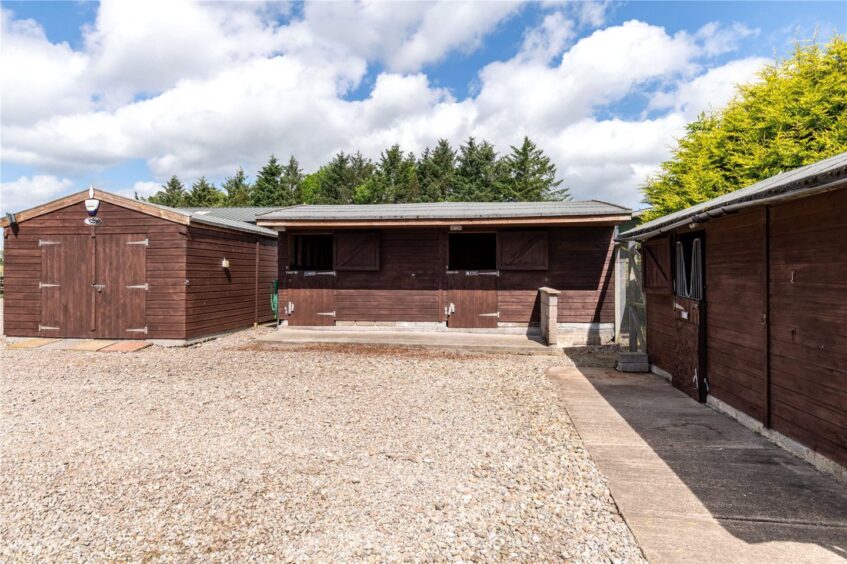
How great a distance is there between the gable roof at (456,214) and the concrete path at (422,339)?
2557 mm

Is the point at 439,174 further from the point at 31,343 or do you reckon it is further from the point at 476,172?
the point at 31,343

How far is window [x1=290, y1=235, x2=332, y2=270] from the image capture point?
1025 centimetres

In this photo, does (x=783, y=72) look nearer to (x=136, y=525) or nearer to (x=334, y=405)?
(x=334, y=405)

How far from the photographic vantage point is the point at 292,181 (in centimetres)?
4384

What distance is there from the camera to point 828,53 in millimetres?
12086

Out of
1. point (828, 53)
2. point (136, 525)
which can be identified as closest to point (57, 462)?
point (136, 525)

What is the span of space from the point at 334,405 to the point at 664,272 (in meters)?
5.04

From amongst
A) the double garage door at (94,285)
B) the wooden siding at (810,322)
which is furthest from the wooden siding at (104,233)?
the wooden siding at (810,322)

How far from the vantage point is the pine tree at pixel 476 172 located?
37.8m

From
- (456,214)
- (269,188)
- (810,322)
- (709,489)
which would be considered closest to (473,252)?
(456,214)

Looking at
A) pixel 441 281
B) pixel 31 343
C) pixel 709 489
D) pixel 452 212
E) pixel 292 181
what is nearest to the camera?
pixel 709 489

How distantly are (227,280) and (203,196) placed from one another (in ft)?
122

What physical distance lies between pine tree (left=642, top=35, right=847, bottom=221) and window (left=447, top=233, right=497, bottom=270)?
5322 millimetres

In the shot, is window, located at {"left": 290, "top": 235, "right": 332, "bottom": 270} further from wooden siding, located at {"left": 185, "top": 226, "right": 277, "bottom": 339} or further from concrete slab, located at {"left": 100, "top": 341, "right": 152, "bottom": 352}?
concrete slab, located at {"left": 100, "top": 341, "right": 152, "bottom": 352}
